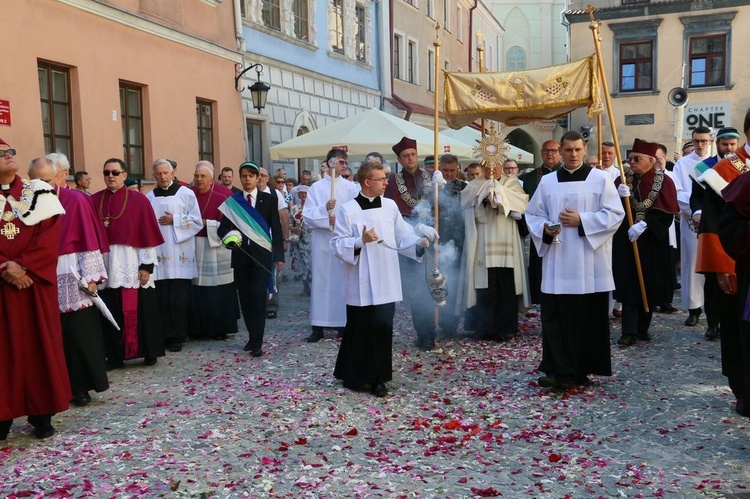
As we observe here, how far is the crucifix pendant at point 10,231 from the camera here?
18.1ft

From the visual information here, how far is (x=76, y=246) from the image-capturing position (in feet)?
21.1

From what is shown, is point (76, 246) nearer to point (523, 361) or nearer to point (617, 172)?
point (523, 361)

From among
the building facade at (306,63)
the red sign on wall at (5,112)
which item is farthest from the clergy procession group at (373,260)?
the building facade at (306,63)

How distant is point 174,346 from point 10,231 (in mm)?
3460

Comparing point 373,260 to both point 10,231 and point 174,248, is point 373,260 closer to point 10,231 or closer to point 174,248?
point 10,231

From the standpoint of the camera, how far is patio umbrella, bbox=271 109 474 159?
12.8 m

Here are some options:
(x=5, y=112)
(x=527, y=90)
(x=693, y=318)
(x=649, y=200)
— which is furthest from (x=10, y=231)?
(x=693, y=318)

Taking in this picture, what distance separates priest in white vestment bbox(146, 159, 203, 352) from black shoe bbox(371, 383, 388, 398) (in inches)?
117

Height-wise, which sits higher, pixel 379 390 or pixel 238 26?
pixel 238 26

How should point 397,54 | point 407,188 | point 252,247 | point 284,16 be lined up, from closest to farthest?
point 252,247 < point 407,188 < point 284,16 < point 397,54

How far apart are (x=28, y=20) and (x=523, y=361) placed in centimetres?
788

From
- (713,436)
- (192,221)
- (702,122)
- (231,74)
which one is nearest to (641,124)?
(702,122)

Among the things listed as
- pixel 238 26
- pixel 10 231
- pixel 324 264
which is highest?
pixel 238 26

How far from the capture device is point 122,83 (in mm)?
13227
